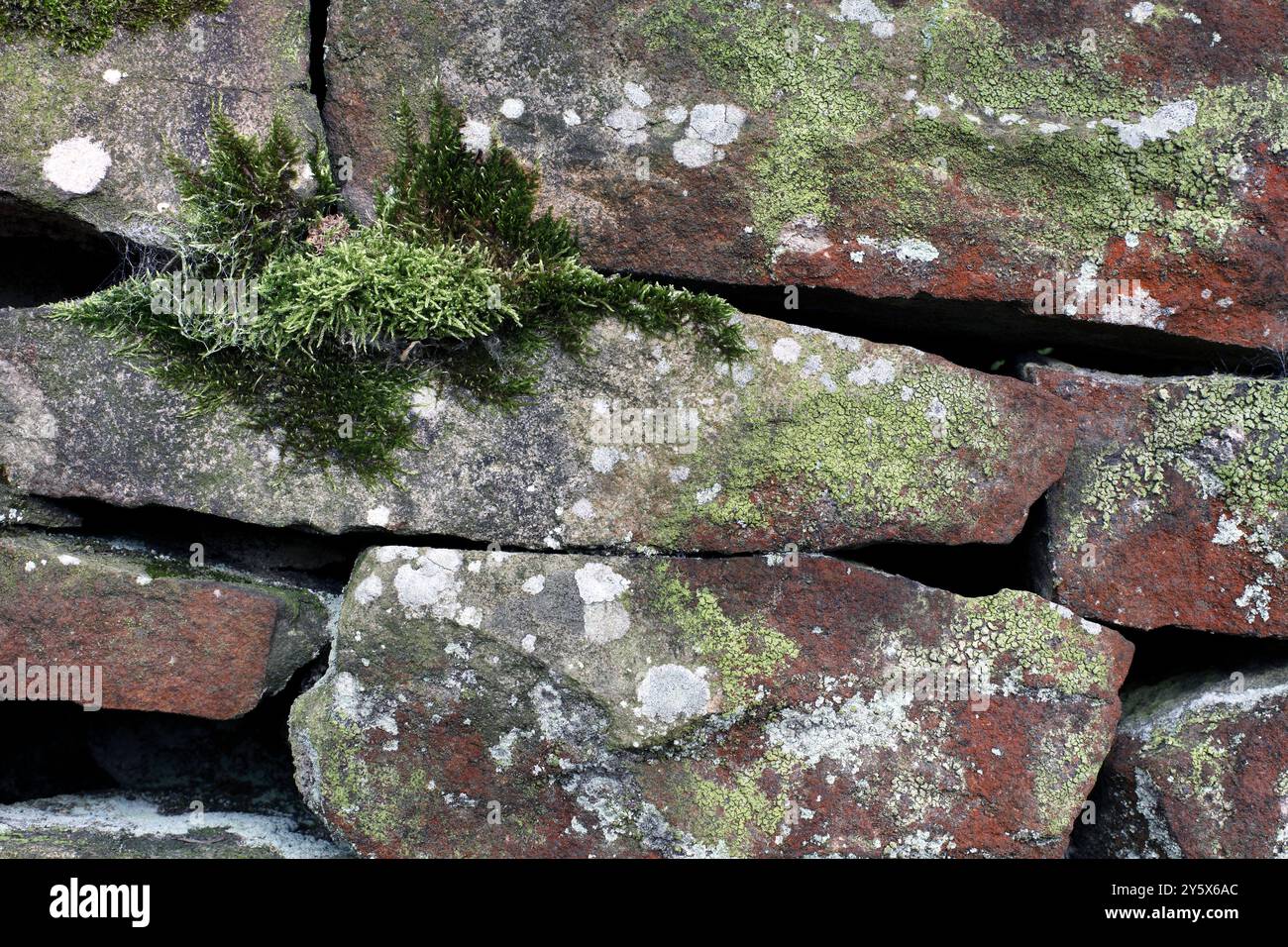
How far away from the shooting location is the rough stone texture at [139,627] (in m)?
2.87

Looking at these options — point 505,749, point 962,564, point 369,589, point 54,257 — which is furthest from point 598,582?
point 54,257

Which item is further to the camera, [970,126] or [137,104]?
[970,126]

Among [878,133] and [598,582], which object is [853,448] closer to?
[598,582]

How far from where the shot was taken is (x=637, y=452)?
298 centimetres

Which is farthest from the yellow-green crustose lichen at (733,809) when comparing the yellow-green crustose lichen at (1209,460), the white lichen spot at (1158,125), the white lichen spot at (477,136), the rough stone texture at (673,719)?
the white lichen spot at (1158,125)

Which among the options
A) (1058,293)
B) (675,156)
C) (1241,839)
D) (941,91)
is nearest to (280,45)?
(675,156)

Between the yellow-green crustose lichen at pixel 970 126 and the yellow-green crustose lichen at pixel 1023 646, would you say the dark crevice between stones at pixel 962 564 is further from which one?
the yellow-green crustose lichen at pixel 970 126

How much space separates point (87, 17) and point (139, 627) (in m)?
1.78

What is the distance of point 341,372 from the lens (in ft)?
9.57

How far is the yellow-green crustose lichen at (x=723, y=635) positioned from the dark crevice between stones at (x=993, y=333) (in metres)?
0.95

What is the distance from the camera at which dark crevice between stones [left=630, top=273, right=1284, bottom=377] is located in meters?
3.17

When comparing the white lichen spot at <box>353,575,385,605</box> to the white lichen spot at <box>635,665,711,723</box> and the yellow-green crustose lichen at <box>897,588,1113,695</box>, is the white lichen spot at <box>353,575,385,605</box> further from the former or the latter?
the yellow-green crustose lichen at <box>897,588,1113,695</box>

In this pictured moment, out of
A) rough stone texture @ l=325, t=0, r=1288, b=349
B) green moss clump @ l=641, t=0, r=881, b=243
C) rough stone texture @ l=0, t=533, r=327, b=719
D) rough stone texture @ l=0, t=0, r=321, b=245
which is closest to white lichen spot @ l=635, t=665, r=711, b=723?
rough stone texture @ l=0, t=533, r=327, b=719

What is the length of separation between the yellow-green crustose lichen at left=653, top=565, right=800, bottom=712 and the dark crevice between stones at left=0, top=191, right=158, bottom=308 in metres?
1.82
